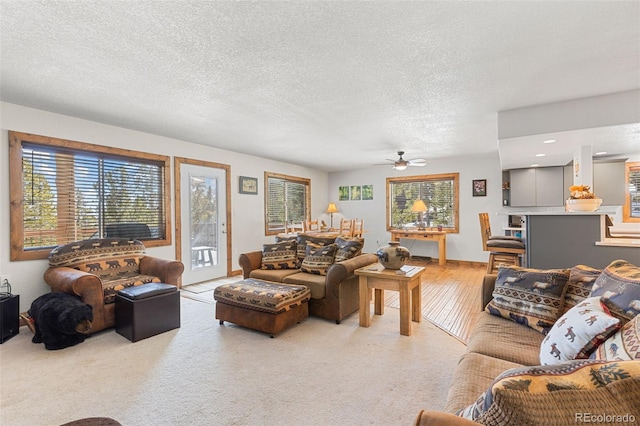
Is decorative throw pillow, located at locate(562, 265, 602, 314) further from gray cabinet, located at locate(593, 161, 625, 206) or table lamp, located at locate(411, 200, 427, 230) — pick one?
table lamp, located at locate(411, 200, 427, 230)

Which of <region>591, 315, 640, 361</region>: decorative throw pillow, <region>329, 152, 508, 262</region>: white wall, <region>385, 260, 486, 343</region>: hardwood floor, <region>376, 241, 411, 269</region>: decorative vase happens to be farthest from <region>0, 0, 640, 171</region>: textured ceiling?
<region>329, 152, 508, 262</region>: white wall

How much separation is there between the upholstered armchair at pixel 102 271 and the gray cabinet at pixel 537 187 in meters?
6.53

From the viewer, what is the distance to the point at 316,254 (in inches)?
143

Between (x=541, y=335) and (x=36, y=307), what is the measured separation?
4.16 meters

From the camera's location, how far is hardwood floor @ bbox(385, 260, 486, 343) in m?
3.19

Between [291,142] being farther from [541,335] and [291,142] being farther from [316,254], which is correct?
[541,335]

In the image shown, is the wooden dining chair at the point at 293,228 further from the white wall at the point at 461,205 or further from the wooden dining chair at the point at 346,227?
A: the white wall at the point at 461,205

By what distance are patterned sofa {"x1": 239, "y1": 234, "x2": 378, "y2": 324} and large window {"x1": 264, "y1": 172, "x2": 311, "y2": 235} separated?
2.59 meters

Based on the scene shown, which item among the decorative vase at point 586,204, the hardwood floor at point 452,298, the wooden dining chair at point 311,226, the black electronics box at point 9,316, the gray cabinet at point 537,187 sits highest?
the gray cabinet at point 537,187

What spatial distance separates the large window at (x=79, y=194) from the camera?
3.21 m

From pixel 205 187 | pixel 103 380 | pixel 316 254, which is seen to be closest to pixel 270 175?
pixel 205 187

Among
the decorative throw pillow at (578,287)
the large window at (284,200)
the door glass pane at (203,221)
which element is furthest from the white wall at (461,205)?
the decorative throw pillow at (578,287)

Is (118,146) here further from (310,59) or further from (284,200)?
(284,200)

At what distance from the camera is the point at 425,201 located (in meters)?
7.23
